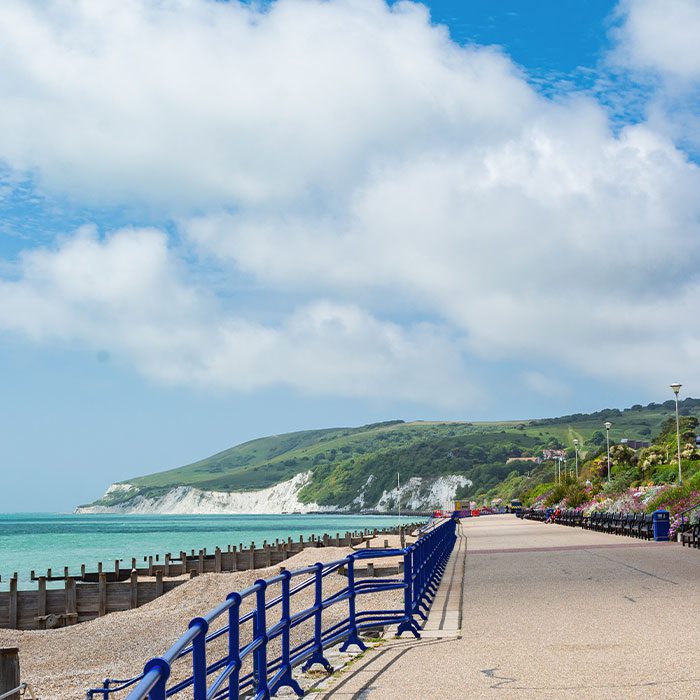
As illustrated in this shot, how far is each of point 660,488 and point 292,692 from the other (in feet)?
132

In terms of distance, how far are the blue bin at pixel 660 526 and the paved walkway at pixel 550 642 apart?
12.1 m

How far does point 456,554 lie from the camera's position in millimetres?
32219

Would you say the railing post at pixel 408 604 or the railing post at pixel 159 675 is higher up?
the railing post at pixel 159 675

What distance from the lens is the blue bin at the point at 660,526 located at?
34719 mm

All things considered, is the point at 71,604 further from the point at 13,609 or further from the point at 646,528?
the point at 646,528

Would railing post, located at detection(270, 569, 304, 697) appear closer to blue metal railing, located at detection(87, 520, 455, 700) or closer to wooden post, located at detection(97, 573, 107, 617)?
blue metal railing, located at detection(87, 520, 455, 700)

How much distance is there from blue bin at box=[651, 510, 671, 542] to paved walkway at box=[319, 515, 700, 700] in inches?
475

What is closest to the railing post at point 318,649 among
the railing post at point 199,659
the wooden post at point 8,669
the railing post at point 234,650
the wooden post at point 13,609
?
the wooden post at point 8,669

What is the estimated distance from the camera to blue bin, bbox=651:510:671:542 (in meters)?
34.7

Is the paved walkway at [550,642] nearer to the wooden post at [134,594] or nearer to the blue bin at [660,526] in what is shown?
the wooden post at [134,594]

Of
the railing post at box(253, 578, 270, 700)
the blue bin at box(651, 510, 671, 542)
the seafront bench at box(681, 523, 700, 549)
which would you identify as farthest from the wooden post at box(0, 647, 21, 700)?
the blue bin at box(651, 510, 671, 542)

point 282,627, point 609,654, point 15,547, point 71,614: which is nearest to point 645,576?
point 609,654

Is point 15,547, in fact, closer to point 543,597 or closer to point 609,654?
point 543,597

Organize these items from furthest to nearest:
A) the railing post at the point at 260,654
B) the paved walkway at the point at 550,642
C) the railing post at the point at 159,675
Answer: the paved walkway at the point at 550,642 → the railing post at the point at 260,654 → the railing post at the point at 159,675
